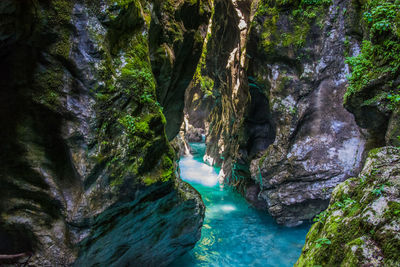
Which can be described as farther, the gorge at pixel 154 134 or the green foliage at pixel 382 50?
the green foliage at pixel 382 50

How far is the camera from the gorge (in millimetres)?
3490

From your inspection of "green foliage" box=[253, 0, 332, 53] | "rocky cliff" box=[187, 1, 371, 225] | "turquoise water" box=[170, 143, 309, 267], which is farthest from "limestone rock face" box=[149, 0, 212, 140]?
"turquoise water" box=[170, 143, 309, 267]

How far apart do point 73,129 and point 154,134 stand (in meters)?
1.46

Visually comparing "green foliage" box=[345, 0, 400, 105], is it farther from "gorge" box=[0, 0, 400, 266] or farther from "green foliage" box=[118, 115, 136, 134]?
"green foliage" box=[118, 115, 136, 134]

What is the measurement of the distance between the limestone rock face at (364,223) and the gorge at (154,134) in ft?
0.05

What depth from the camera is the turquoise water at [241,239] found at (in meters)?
8.17

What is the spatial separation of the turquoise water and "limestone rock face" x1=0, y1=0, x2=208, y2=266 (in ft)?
15.1

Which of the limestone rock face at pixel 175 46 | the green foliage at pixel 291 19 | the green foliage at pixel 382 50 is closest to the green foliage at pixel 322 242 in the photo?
the green foliage at pixel 382 50

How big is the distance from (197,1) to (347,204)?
721 centimetres

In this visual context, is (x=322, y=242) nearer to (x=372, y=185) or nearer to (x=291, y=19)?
(x=372, y=185)

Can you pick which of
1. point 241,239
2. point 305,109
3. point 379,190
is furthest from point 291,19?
point 241,239

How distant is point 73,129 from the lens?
3.93m

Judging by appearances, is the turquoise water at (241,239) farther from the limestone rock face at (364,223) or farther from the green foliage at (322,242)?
the green foliage at (322,242)

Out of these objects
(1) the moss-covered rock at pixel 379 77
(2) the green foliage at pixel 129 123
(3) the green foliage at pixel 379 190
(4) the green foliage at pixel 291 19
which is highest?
(4) the green foliage at pixel 291 19
